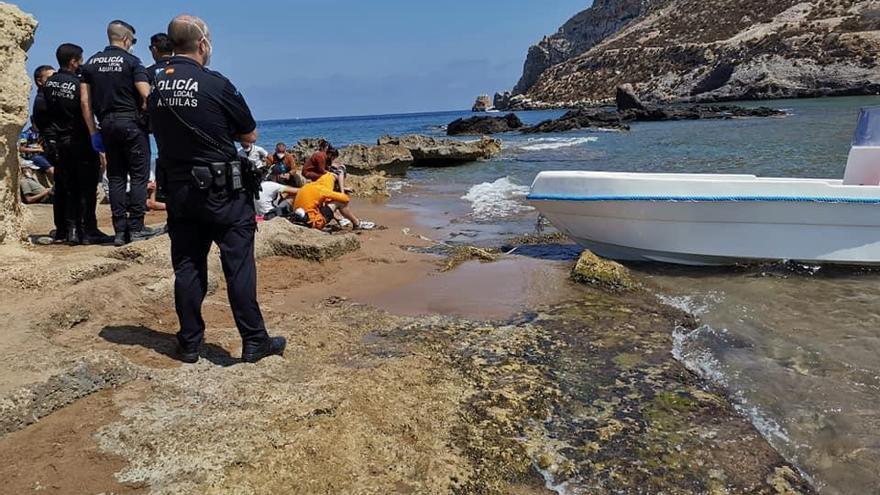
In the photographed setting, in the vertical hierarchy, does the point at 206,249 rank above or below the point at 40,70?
below

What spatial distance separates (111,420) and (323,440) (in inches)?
39.9

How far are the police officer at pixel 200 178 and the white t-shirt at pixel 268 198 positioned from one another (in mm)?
5408

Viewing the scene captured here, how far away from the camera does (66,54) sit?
6.04 meters

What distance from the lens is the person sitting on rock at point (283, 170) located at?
35.8 feet

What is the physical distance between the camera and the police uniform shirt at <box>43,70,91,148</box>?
19.2ft

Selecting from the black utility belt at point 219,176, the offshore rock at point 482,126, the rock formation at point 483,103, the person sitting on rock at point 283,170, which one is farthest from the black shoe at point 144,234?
the rock formation at point 483,103

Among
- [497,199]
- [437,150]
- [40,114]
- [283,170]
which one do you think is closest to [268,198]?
[283,170]

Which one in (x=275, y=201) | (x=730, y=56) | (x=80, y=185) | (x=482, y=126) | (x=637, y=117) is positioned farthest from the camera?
(x=730, y=56)

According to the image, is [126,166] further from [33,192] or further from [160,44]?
[33,192]

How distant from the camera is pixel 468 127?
44438mm

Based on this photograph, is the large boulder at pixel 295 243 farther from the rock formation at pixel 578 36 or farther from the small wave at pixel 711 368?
the rock formation at pixel 578 36

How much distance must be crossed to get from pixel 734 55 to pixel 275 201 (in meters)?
60.5

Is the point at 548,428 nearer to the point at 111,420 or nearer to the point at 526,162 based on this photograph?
the point at 111,420

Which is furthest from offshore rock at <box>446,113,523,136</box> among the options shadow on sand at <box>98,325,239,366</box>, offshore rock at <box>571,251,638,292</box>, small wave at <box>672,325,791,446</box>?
shadow on sand at <box>98,325,239,366</box>
